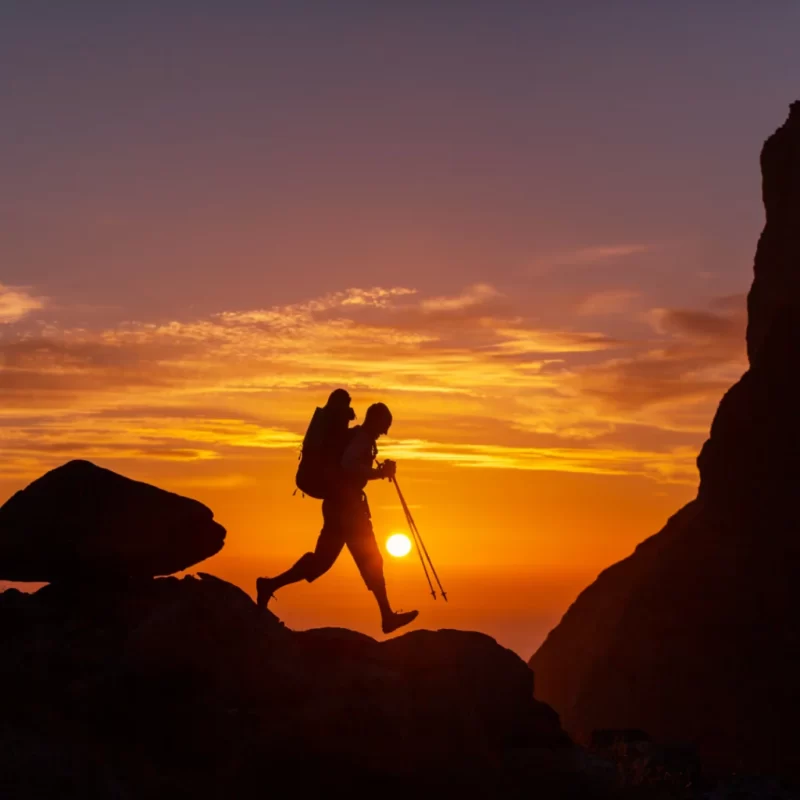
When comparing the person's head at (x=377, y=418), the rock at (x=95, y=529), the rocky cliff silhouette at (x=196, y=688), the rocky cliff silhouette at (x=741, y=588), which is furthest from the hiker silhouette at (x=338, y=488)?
the rocky cliff silhouette at (x=741, y=588)

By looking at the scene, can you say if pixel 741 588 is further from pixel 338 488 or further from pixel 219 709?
pixel 219 709

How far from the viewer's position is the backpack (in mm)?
14312

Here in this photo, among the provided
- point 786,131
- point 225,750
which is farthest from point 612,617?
point 225,750

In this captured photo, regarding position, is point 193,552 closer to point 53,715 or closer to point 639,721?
point 53,715

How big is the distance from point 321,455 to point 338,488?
1.63 feet

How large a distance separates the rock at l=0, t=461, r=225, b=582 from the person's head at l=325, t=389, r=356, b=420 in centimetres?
231

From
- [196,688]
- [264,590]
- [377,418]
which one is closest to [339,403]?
[377,418]

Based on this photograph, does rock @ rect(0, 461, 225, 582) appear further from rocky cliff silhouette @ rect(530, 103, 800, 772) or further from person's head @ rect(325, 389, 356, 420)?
rocky cliff silhouette @ rect(530, 103, 800, 772)

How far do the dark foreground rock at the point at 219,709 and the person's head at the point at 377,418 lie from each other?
2.75 metres

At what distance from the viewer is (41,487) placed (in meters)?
14.3

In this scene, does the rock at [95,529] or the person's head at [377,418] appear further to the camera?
the person's head at [377,418]

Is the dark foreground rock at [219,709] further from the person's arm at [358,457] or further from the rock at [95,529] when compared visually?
the person's arm at [358,457]

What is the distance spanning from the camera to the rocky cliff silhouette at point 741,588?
107ft

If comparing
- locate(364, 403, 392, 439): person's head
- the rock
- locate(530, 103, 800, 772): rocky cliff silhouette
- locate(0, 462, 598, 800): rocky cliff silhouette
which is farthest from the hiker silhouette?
locate(530, 103, 800, 772): rocky cliff silhouette
